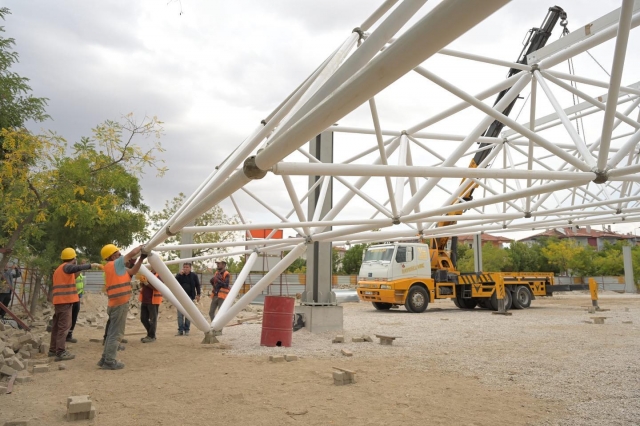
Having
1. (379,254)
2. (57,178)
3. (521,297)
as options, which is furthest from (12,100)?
(521,297)

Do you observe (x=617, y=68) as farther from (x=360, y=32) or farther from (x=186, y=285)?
(x=186, y=285)

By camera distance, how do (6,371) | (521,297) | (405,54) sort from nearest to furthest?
(405,54) → (6,371) → (521,297)

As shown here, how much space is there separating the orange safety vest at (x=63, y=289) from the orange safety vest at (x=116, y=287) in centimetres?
108

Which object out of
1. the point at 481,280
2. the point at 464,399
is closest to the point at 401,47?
the point at 464,399

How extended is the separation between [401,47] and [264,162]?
4.35 ft

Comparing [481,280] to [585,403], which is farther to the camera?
[481,280]

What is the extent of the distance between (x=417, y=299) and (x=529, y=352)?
9.62 meters

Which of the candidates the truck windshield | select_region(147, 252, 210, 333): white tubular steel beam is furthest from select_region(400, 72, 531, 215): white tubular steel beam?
the truck windshield

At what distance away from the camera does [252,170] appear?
3129mm

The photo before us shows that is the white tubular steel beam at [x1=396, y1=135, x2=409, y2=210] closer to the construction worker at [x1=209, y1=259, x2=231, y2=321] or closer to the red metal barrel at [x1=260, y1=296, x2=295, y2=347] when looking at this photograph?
the red metal barrel at [x1=260, y1=296, x2=295, y2=347]

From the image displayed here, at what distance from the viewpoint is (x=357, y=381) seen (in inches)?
247

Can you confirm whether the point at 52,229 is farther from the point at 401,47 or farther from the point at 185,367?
the point at 401,47

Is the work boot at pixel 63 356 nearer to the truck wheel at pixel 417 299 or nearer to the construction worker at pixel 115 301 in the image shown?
the construction worker at pixel 115 301

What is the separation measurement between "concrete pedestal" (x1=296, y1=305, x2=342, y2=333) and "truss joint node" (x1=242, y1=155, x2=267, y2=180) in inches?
338
